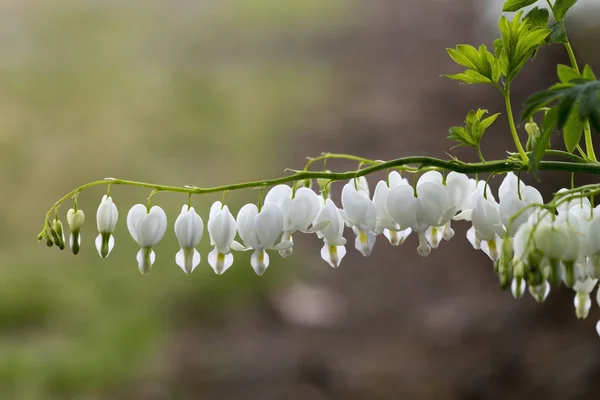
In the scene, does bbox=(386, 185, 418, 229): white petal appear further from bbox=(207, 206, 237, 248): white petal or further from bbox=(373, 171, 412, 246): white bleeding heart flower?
bbox=(207, 206, 237, 248): white petal

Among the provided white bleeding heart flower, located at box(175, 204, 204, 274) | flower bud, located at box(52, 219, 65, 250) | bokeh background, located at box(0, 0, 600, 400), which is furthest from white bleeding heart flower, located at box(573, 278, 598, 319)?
bokeh background, located at box(0, 0, 600, 400)

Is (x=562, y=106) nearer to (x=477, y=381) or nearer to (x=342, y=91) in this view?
(x=477, y=381)

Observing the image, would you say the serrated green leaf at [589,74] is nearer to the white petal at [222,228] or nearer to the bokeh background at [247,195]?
the white petal at [222,228]

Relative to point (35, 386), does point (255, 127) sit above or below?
above

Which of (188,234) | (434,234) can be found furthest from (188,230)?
(434,234)

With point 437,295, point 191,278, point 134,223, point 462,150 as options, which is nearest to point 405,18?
point 462,150

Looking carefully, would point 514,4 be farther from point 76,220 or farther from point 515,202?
point 76,220
